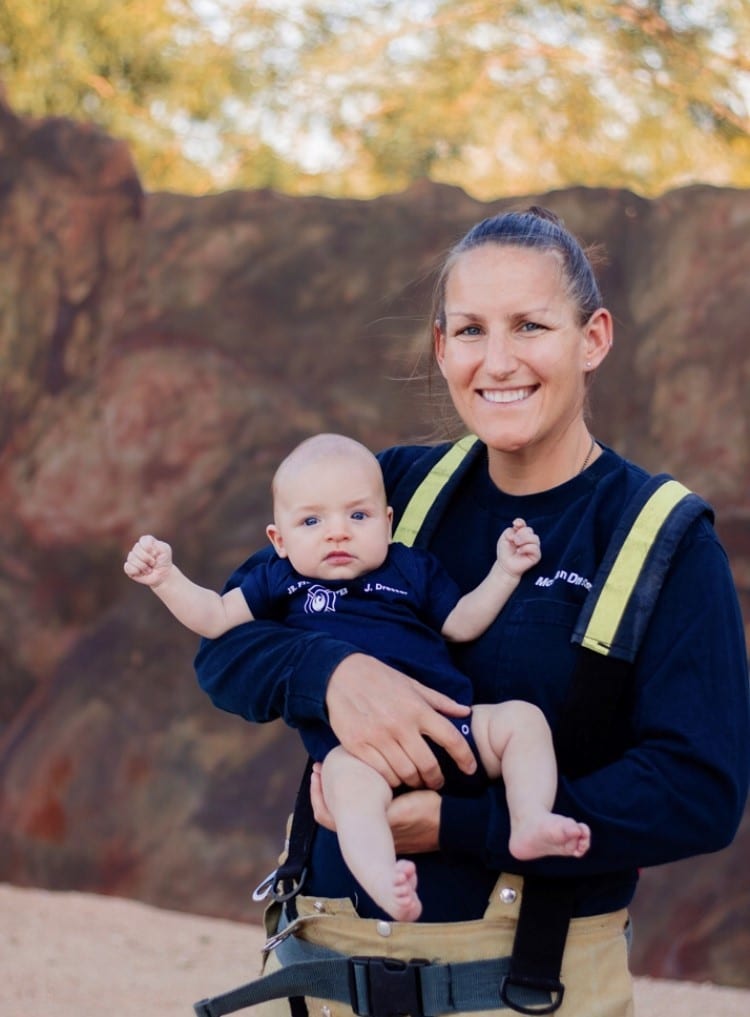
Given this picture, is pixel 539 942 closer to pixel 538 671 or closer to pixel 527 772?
pixel 527 772

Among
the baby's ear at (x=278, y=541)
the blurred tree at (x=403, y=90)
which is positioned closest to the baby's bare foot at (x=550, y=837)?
the baby's ear at (x=278, y=541)

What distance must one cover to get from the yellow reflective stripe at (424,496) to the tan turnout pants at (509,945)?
52 cm

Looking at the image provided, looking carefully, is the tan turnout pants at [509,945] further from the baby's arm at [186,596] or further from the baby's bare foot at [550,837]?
the baby's arm at [186,596]

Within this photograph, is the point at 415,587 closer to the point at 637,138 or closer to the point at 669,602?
the point at 669,602

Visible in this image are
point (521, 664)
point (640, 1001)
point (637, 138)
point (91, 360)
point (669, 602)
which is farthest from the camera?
point (637, 138)

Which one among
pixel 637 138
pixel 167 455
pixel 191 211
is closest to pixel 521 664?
pixel 167 455

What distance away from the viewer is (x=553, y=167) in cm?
1025

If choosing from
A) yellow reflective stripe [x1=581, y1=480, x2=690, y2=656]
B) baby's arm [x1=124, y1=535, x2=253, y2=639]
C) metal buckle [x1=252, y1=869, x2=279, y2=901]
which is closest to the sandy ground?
metal buckle [x1=252, y1=869, x2=279, y2=901]

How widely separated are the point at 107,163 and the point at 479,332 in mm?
3647

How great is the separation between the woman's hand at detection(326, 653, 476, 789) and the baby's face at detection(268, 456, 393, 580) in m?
0.25

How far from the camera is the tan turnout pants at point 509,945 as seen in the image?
5.67ft

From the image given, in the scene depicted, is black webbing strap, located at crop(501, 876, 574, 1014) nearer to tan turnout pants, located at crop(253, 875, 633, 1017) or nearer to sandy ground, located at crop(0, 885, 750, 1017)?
tan turnout pants, located at crop(253, 875, 633, 1017)

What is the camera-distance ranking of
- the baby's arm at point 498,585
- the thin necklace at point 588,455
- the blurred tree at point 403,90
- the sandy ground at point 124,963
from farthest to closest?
the blurred tree at point 403,90 < the sandy ground at point 124,963 < the thin necklace at point 588,455 < the baby's arm at point 498,585

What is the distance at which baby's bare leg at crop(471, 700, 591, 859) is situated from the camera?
1633mm
